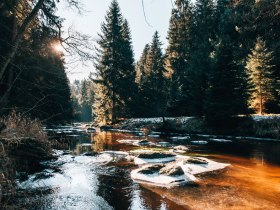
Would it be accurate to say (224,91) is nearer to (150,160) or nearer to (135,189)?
(150,160)

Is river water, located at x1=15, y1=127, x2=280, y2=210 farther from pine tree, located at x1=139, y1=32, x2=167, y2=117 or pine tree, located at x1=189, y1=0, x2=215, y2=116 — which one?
pine tree, located at x1=139, y1=32, x2=167, y2=117

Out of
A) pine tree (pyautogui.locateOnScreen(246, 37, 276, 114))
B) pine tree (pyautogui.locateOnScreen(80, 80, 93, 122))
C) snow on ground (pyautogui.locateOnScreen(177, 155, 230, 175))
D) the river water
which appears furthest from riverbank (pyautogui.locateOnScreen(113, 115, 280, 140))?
pine tree (pyautogui.locateOnScreen(80, 80, 93, 122))

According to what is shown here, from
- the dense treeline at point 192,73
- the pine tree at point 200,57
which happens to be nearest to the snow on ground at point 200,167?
the dense treeline at point 192,73

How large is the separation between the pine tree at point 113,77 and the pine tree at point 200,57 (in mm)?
10741

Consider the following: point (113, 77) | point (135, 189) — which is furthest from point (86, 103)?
point (135, 189)

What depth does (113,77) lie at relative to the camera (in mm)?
45656

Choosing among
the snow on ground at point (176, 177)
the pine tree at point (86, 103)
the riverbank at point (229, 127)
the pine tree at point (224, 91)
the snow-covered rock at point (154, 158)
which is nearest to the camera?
the snow on ground at point (176, 177)

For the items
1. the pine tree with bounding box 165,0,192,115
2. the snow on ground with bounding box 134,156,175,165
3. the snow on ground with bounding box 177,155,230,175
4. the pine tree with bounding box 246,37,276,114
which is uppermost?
the pine tree with bounding box 165,0,192,115

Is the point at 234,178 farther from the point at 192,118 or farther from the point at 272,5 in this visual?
the point at 192,118

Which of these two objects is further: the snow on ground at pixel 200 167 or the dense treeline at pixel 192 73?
the dense treeline at pixel 192 73

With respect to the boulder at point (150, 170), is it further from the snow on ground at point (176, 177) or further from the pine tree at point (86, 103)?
the pine tree at point (86, 103)

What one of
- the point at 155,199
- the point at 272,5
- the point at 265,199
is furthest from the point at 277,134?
the point at 272,5

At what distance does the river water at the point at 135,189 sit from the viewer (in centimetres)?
957

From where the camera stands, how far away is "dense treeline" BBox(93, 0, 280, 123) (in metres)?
32.2
